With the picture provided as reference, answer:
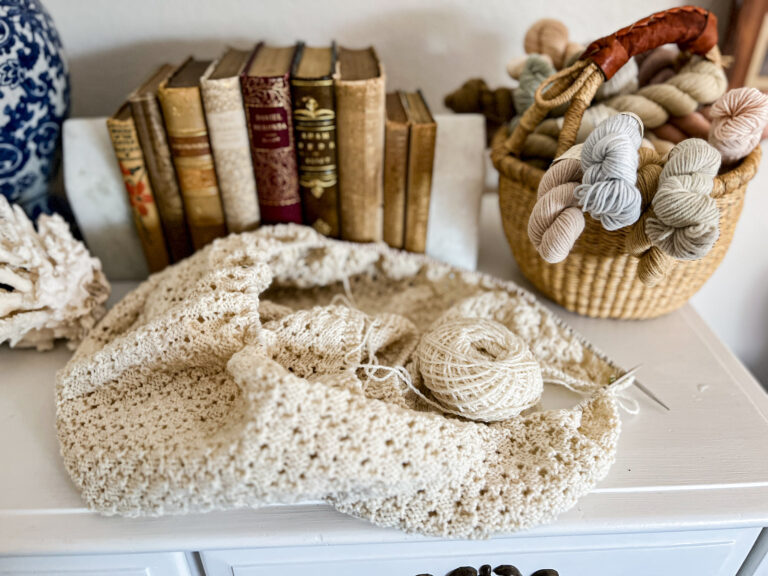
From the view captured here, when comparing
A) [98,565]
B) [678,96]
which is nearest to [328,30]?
[678,96]

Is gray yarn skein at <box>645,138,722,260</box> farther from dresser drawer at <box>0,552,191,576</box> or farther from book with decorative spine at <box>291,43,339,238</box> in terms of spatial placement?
dresser drawer at <box>0,552,191,576</box>

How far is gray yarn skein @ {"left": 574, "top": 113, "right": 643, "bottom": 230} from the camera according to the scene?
0.42 metres

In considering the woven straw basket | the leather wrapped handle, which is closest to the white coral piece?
the woven straw basket

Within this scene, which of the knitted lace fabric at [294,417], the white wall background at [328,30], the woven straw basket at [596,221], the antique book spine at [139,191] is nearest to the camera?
the knitted lace fabric at [294,417]

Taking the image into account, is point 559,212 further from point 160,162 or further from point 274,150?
point 160,162

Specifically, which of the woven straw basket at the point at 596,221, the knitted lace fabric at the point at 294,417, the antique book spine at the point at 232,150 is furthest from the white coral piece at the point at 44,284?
the woven straw basket at the point at 596,221

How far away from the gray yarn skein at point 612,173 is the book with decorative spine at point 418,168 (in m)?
0.23

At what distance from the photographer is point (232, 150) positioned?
63cm

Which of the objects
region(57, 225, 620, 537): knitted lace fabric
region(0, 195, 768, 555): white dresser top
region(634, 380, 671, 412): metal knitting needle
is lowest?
region(0, 195, 768, 555): white dresser top

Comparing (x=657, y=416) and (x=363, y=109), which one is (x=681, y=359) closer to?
(x=657, y=416)

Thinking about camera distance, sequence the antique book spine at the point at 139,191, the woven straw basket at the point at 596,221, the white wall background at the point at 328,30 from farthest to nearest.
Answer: the white wall background at the point at 328,30, the antique book spine at the point at 139,191, the woven straw basket at the point at 596,221

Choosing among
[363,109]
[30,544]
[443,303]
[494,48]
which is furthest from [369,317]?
[494,48]

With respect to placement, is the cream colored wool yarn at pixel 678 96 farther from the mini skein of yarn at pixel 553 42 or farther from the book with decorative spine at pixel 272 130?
the book with decorative spine at pixel 272 130

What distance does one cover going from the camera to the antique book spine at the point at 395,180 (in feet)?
2.08
